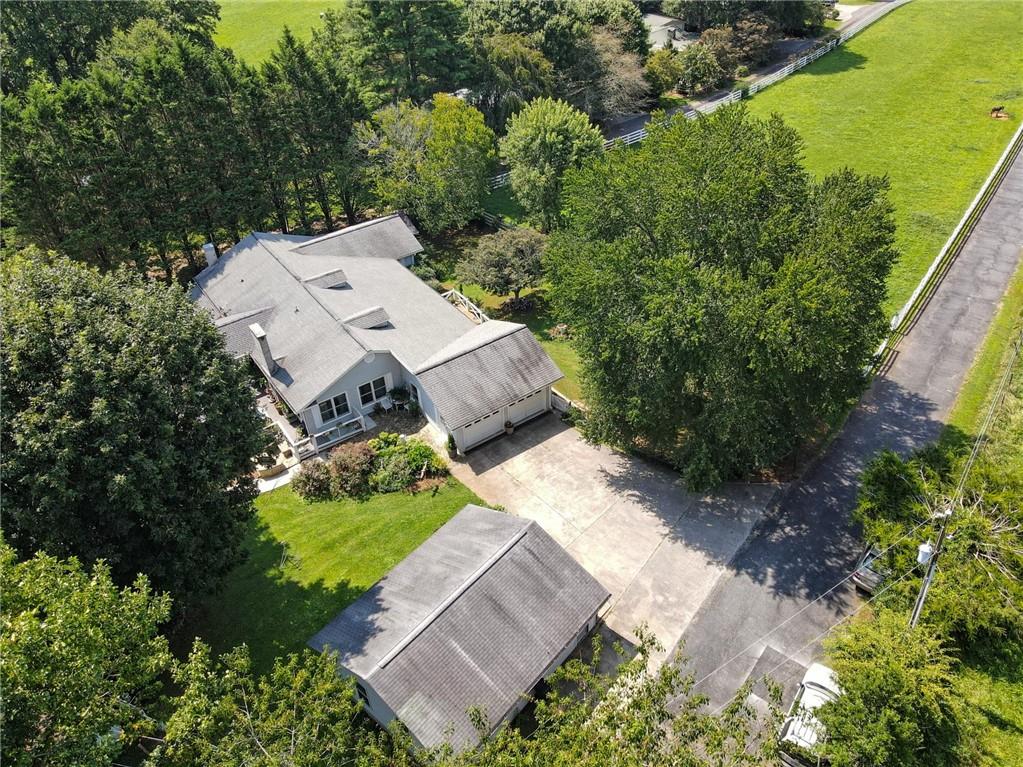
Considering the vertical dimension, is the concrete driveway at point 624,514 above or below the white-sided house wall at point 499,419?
below

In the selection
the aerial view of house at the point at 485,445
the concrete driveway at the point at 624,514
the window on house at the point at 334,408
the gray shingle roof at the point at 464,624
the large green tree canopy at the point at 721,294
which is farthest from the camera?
the window on house at the point at 334,408

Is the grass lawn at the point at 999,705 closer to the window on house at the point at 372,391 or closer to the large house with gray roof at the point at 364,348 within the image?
the large house with gray roof at the point at 364,348

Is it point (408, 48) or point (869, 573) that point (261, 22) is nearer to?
point (408, 48)

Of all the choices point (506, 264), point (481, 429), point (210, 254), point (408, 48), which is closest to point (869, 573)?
point (481, 429)

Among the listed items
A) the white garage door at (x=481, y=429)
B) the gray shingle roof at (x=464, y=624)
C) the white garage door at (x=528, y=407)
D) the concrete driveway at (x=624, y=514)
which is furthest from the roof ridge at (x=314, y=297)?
the gray shingle roof at (x=464, y=624)

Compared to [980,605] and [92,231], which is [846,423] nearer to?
[980,605]

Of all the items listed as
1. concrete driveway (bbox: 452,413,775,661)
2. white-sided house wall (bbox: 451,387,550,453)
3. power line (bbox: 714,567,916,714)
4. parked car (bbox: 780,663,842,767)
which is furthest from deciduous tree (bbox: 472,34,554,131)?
parked car (bbox: 780,663,842,767)
